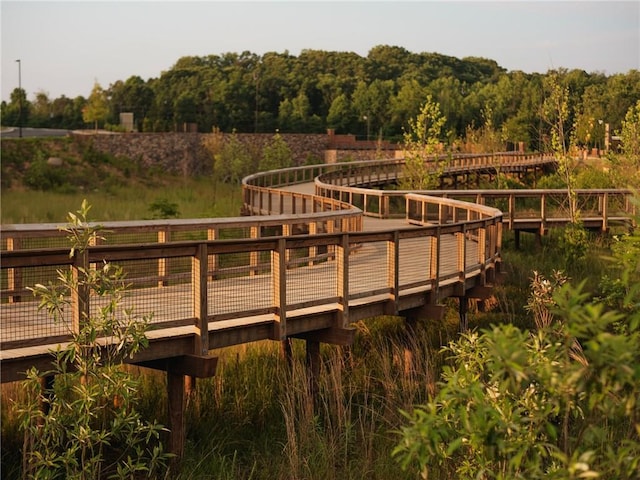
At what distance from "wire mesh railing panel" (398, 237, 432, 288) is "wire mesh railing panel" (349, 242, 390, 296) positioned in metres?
0.29

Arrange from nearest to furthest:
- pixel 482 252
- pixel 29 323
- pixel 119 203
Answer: pixel 29 323
pixel 482 252
pixel 119 203

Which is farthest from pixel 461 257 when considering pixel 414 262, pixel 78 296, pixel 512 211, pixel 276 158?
pixel 276 158

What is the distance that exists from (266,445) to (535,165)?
40010 millimetres

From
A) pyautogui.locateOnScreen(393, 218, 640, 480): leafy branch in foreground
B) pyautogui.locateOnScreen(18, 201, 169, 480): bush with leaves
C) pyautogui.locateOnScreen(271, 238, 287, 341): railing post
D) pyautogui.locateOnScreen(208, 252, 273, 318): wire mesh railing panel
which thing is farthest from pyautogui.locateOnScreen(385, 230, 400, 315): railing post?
pyautogui.locateOnScreen(393, 218, 640, 480): leafy branch in foreground

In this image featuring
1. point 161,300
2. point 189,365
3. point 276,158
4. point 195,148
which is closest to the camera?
point 189,365

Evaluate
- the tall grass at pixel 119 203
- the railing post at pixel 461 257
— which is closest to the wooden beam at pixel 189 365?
the railing post at pixel 461 257

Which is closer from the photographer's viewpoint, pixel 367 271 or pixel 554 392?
pixel 554 392

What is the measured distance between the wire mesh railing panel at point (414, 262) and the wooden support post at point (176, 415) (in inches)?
153

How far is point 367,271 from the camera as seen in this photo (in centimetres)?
1311

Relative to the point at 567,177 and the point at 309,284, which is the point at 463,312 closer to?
the point at 309,284

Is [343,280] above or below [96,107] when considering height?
below

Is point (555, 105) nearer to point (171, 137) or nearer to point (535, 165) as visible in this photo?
point (535, 165)

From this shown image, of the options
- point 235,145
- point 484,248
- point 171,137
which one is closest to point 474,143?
point 235,145

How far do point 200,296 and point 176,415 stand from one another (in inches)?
51.2
